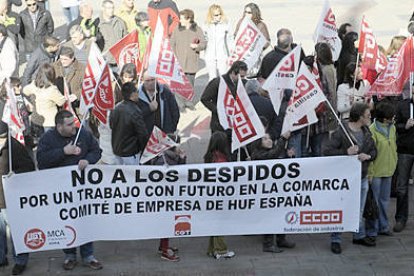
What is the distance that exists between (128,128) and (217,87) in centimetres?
149

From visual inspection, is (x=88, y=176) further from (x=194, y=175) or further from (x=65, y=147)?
(x=194, y=175)

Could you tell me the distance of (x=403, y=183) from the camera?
9758 millimetres

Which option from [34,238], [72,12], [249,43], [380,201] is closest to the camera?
[34,238]

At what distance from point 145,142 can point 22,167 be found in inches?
61.9

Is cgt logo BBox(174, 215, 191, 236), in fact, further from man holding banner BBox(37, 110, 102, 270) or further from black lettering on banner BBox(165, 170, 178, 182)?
man holding banner BBox(37, 110, 102, 270)

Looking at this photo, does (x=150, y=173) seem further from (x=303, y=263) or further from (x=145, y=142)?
(x=303, y=263)

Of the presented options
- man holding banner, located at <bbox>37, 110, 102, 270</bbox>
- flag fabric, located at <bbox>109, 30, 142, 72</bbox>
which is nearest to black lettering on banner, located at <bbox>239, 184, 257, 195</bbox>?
man holding banner, located at <bbox>37, 110, 102, 270</bbox>

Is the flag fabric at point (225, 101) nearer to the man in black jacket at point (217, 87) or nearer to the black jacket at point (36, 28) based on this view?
the man in black jacket at point (217, 87)

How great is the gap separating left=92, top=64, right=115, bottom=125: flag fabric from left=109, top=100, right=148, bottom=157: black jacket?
0.34 feet

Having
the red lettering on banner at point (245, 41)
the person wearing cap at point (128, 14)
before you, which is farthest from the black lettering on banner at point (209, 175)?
the person wearing cap at point (128, 14)

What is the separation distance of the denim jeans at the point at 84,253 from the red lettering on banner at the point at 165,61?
2266 mm

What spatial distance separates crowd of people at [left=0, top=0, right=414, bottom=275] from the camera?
8891mm

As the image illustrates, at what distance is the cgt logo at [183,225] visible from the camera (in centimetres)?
893

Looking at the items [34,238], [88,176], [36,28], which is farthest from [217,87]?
[36,28]
